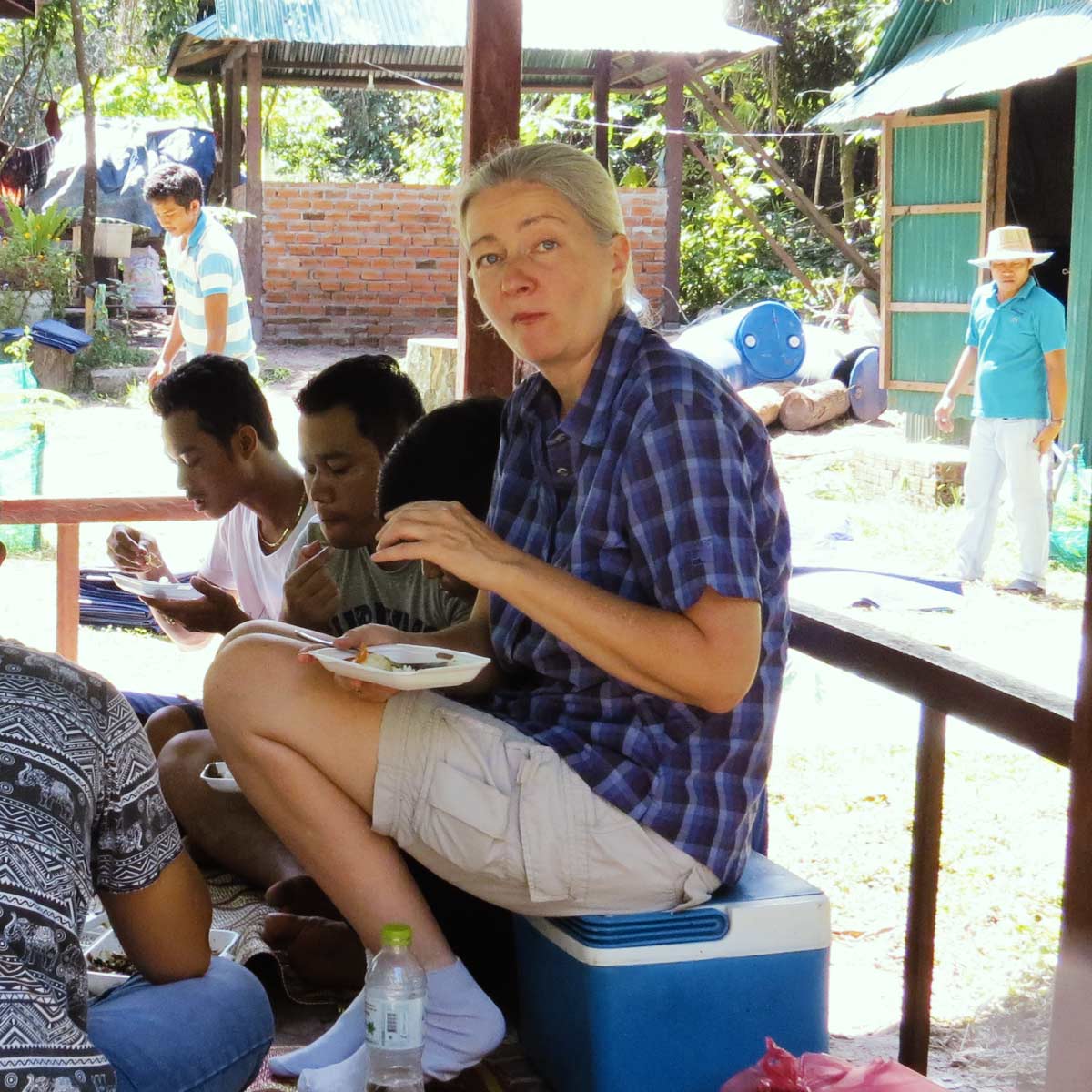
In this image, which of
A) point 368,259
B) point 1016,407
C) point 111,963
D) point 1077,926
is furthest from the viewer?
point 368,259

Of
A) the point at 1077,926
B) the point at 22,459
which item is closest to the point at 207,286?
the point at 22,459

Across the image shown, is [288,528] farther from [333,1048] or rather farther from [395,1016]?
[395,1016]

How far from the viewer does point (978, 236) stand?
31.3 feet

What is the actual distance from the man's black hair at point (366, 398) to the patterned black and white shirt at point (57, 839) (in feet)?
4.33

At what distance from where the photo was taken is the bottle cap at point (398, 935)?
6.14 ft

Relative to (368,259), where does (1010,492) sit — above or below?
below

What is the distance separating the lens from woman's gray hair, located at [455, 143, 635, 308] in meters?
2.12

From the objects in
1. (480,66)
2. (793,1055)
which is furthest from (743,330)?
(793,1055)

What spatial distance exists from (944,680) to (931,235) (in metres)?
8.63

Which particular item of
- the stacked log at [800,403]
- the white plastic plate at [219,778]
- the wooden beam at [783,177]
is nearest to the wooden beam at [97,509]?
the white plastic plate at [219,778]

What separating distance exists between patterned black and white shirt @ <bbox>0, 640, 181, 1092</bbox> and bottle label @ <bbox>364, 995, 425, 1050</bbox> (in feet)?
1.58

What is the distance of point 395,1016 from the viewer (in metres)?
1.86

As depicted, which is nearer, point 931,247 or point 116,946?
point 116,946

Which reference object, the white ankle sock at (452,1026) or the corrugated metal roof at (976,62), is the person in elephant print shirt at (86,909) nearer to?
the white ankle sock at (452,1026)
